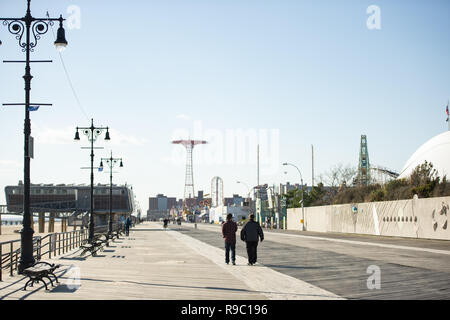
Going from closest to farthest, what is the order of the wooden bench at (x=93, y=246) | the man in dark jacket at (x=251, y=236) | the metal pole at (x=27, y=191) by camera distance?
1. the metal pole at (x=27, y=191)
2. the man in dark jacket at (x=251, y=236)
3. the wooden bench at (x=93, y=246)

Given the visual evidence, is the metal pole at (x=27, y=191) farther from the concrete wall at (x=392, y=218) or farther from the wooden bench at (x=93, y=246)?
the concrete wall at (x=392, y=218)

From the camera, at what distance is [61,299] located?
40.1 ft

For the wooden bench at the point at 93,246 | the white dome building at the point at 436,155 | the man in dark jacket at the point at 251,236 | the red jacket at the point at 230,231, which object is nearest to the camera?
the man in dark jacket at the point at 251,236

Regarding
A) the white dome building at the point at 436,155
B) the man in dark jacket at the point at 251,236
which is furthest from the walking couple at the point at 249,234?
the white dome building at the point at 436,155

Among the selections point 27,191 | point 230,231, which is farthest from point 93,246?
point 27,191

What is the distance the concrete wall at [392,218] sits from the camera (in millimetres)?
41344

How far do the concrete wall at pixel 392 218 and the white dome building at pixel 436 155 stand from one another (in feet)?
41.9

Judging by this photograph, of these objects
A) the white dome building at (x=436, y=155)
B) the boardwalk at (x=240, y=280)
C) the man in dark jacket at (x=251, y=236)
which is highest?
the white dome building at (x=436, y=155)

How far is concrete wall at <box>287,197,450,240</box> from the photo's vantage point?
136ft

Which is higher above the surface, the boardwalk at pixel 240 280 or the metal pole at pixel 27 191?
the metal pole at pixel 27 191

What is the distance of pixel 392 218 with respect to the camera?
163 ft

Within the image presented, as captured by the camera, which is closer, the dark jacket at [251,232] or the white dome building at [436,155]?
the dark jacket at [251,232]

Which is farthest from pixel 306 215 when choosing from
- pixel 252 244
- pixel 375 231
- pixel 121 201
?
pixel 121 201

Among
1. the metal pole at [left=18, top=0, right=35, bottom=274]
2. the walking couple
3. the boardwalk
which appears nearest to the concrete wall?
the boardwalk
